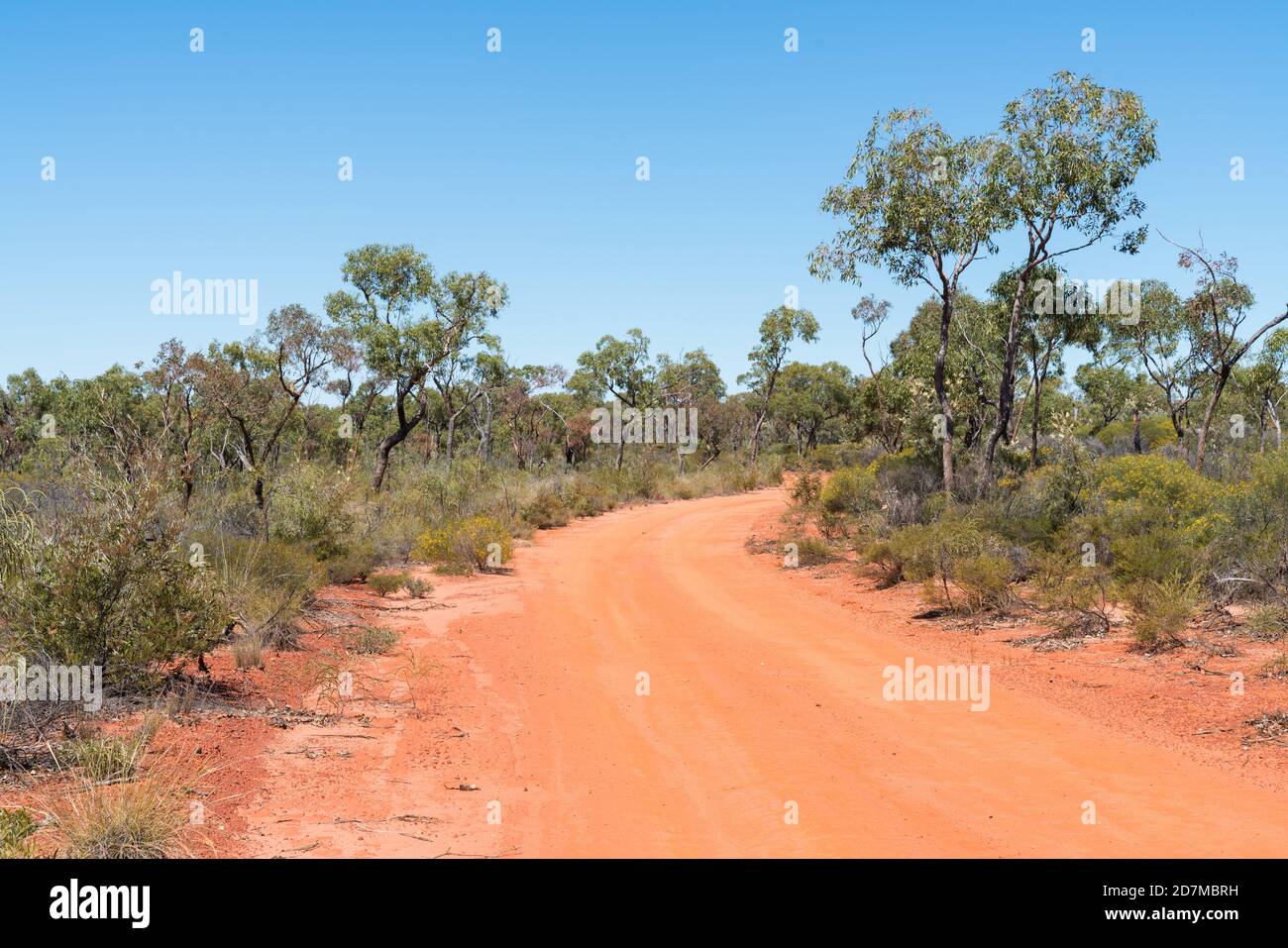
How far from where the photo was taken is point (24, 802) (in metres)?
5.47

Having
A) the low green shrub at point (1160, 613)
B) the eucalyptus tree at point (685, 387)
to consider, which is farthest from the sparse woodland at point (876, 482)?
the eucalyptus tree at point (685, 387)

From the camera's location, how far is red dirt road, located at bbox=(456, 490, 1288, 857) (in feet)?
18.0

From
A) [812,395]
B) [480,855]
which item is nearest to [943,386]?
[480,855]

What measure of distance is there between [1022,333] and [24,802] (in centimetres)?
2505

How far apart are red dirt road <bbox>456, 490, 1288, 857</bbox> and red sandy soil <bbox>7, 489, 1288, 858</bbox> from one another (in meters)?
0.03

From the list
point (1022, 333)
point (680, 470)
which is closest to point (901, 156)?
point (1022, 333)

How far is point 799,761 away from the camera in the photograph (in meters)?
7.05

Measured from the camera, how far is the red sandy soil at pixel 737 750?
5523 millimetres

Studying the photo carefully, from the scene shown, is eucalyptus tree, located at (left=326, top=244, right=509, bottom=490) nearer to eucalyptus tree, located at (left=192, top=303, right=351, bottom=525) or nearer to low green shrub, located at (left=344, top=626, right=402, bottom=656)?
eucalyptus tree, located at (left=192, top=303, right=351, bottom=525)

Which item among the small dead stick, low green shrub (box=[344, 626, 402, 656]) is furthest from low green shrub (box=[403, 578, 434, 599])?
the small dead stick

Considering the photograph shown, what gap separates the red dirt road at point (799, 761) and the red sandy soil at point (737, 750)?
3cm

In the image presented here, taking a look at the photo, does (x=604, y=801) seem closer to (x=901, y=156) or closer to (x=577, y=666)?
(x=577, y=666)

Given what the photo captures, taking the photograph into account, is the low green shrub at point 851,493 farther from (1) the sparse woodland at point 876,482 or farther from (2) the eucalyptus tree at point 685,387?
(2) the eucalyptus tree at point 685,387
